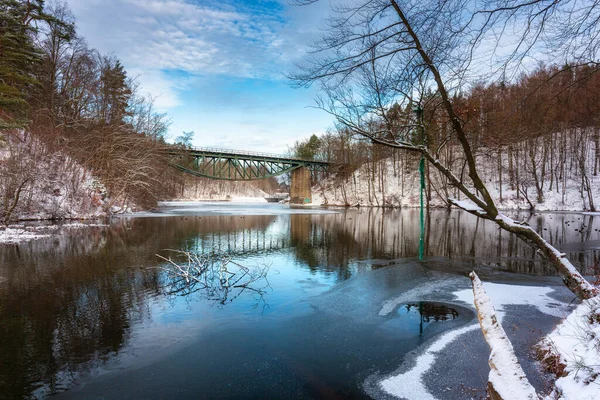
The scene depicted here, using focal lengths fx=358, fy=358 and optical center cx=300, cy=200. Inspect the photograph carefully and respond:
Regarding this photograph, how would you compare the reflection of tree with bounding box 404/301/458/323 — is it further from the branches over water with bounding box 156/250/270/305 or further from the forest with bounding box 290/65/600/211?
the branches over water with bounding box 156/250/270/305

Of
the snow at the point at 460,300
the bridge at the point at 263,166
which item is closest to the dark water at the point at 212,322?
the snow at the point at 460,300

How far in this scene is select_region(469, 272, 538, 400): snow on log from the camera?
2.64m

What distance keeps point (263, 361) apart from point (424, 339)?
9.46 feet

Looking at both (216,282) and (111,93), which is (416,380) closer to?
(216,282)

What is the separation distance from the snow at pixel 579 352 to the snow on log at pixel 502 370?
0.71m

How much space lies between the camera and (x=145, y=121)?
130 feet

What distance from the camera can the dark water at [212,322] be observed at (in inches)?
191

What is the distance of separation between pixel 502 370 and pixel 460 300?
6.42 metres

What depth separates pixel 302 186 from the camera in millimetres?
76062

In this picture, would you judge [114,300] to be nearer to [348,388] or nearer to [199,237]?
[348,388]

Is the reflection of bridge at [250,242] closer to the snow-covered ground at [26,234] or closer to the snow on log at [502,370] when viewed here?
the snow-covered ground at [26,234]

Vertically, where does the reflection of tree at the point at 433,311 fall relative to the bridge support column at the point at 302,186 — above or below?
below

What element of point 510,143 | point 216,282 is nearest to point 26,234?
point 216,282

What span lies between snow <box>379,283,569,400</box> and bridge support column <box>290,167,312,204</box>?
66.0m
